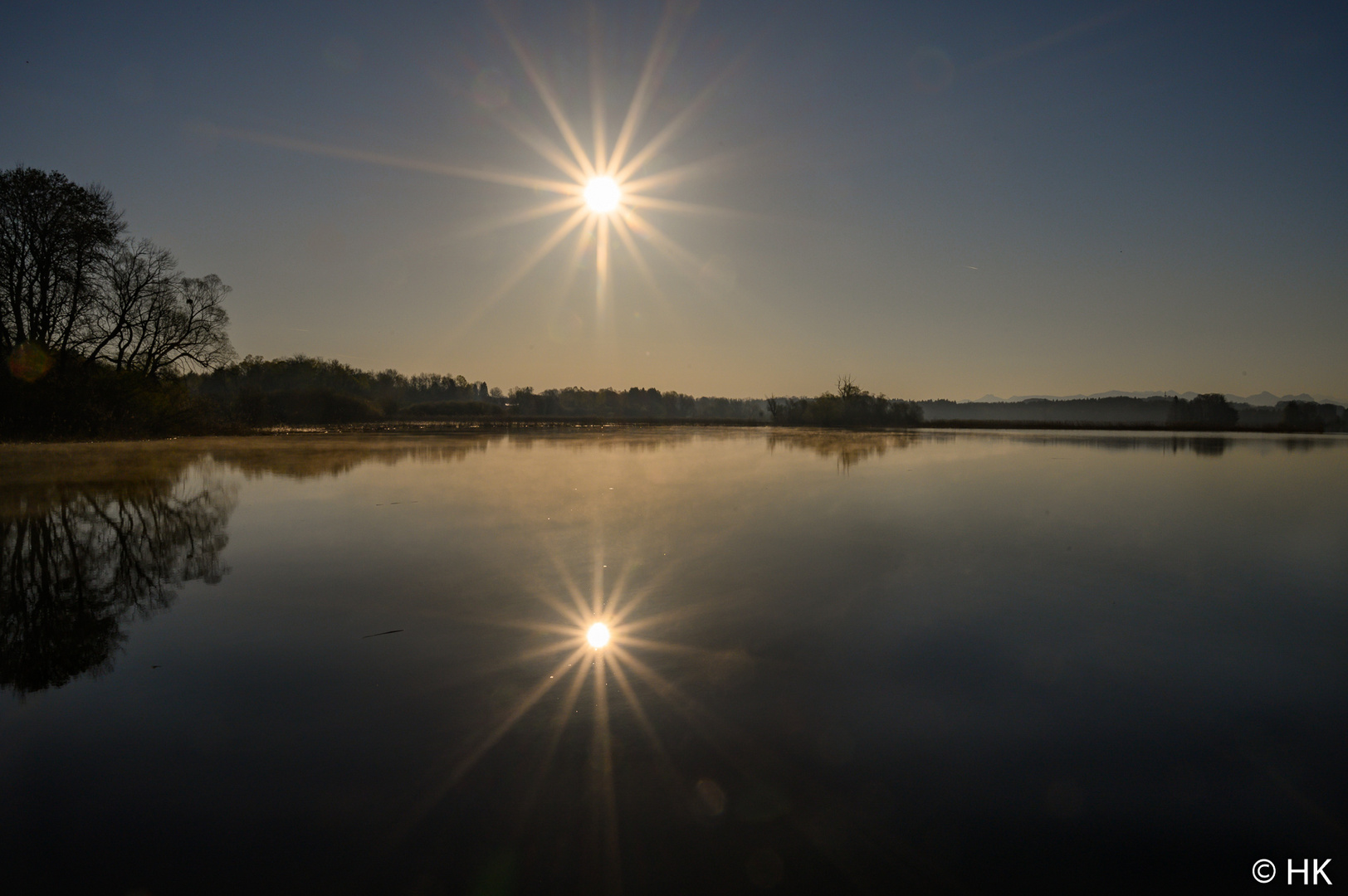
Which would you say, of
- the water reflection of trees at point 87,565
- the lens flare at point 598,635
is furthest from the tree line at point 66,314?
the lens flare at point 598,635

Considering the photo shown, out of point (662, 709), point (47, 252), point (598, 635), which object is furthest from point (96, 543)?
point (47, 252)

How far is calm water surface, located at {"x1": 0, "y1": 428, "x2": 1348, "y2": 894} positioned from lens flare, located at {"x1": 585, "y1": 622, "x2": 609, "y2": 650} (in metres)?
0.11

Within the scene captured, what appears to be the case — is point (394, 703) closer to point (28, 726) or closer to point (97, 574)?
point (28, 726)

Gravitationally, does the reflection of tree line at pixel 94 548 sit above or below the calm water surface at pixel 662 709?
above

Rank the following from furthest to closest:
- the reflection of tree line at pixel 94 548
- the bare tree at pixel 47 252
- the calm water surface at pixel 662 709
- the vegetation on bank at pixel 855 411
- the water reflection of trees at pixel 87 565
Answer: the vegetation on bank at pixel 855 411 → the bare tree at pixel 47 252 → the reflection of tree line at pixel 94 548 → the water reflection of trees at pixel 87 565 → the calm water surface at pixel 662 709

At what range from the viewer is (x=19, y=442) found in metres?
25.7

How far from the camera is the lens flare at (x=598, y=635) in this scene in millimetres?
4938

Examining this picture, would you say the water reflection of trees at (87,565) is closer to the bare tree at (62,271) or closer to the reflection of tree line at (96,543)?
the reflection of tree line at (96,543)

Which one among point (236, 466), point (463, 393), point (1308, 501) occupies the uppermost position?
point (463, 393)

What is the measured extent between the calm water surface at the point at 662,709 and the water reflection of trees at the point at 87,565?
0.05 meters

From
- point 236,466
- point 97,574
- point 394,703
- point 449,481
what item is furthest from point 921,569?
point 236,466

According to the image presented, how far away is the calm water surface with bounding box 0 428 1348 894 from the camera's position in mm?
2619

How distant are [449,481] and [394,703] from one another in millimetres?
11723

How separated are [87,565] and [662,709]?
23.6 feet
